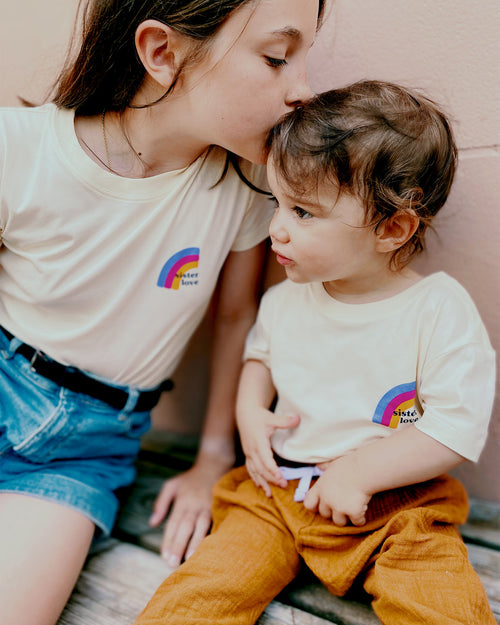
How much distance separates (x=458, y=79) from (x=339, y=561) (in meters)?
0.84

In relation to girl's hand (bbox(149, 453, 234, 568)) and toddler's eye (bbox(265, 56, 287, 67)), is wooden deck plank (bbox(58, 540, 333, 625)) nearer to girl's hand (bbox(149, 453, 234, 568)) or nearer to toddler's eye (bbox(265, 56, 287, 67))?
girl's hand (bbox(149, 453, 234, 568))

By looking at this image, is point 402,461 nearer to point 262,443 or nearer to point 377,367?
point 377,367

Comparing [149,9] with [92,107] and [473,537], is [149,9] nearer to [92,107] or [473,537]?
[92,107]

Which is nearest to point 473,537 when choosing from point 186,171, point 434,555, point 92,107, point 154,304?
point 434,555

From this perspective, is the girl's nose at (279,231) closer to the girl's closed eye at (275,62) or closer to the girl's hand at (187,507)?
the girl's closed eye at (275,62)

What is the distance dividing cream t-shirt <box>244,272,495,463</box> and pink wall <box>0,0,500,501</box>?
6.5 inches

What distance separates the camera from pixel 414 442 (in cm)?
92

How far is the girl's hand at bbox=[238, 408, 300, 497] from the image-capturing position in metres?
1.06

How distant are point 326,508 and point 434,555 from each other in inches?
7.0

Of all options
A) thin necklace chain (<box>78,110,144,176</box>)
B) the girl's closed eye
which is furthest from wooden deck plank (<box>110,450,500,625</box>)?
the girl's closed eye

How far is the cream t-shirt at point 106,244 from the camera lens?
40.4 inches

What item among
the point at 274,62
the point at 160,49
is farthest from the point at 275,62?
the point at 160,49

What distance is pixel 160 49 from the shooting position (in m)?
0.97

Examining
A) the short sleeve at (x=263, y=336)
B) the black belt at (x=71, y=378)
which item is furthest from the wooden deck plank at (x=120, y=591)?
the short sleeve at (x=263, y=336)
